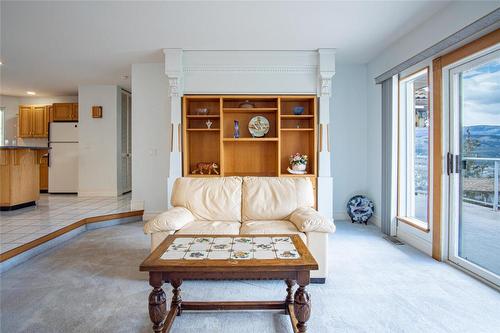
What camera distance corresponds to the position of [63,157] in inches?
278

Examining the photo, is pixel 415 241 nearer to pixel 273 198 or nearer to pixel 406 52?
pixel 273 198

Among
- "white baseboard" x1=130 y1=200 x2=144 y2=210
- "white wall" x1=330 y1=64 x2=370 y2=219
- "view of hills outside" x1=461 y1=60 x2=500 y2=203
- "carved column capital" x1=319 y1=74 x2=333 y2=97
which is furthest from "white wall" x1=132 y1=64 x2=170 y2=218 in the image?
"view of hills outside" x1=461 y1=60 x2=500 y2=203

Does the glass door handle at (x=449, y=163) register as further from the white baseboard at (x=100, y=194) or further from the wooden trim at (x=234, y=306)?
the white baseboard at (x=100, y=194)

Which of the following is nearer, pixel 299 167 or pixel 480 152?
pixel 480 152

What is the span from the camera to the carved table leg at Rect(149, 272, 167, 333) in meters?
1.68

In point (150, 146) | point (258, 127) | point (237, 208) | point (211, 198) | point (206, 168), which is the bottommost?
point (237, 208)

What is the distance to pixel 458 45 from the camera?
282 centimetres

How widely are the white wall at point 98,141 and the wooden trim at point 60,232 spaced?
2.00m

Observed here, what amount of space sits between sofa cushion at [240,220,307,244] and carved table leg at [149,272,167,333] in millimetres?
1056

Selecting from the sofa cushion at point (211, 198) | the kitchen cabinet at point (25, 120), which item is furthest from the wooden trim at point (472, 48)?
the kitchen cabinet at point (25, 120)

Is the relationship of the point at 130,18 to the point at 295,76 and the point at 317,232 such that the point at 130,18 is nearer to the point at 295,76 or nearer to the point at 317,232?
the point at 295,76

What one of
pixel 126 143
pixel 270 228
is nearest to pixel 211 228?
pixel 270 228

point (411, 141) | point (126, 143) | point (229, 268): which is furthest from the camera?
point (126, 143)

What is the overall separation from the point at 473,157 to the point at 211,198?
263cm
